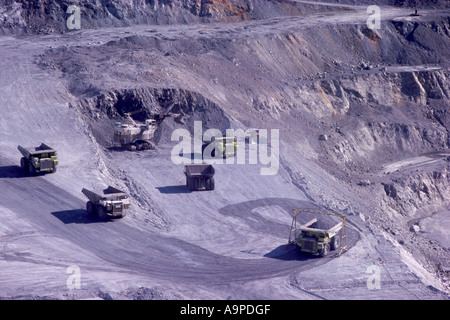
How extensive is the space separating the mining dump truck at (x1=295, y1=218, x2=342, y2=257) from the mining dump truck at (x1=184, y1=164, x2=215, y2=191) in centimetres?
856

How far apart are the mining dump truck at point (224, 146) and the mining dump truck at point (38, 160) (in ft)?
33.2

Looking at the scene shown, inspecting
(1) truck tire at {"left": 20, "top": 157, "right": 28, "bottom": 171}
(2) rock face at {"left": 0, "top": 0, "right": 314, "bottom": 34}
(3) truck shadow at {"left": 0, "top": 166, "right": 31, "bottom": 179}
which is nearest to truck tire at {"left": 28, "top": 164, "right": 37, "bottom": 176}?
(3) truck shadow at {"left": 0, "top": 166, "right": 31, "bottom": 179}

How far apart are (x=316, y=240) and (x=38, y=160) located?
53.1ft

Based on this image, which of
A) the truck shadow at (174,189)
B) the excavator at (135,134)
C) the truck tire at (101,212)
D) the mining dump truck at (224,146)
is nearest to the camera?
the truck tire at (101,212)

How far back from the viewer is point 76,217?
31547 millimetres

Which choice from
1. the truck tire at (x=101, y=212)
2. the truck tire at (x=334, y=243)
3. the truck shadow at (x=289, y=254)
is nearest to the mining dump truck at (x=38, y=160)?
the truck tire at (x=101, y=212)

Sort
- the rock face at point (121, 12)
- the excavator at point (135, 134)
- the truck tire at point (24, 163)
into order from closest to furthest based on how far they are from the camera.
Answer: the truck tire at point (24, 163), the excavator at point (135, 134), the rock face at point (121, 12)

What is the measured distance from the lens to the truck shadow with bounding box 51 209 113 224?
31.1 meters

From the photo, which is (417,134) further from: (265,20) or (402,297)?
(402,297)

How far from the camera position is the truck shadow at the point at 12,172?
3519cm

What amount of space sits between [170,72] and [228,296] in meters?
26.1

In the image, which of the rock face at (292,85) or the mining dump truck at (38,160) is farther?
the rock face at (292,85)

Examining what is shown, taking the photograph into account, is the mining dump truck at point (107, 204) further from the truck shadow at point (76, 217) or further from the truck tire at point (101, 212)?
the truck shadow at point (76, 217)

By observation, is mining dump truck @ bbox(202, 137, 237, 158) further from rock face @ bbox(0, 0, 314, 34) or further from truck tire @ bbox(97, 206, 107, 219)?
rock face @ bbox(0, 0, 314, 34)
